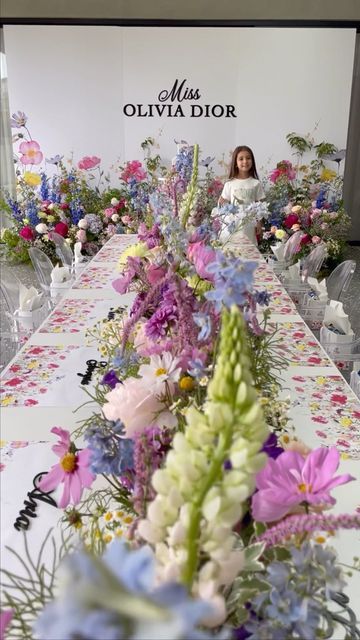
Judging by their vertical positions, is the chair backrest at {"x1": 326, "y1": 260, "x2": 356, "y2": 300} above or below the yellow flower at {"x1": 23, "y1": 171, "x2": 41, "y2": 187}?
below

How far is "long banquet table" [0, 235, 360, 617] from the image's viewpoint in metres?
1.42

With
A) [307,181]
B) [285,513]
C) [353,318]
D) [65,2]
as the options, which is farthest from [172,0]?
[285,513]

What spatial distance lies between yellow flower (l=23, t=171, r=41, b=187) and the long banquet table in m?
4.47

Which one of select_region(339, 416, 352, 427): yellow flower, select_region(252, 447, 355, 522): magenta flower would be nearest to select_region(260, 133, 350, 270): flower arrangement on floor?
select_region(339, 416, 352, 427): yellow flower

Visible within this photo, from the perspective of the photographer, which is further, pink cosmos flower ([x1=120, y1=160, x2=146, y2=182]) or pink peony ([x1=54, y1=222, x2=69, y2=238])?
pink cosmos flower ([x1=120, y1=160, x2=146, y2=182])

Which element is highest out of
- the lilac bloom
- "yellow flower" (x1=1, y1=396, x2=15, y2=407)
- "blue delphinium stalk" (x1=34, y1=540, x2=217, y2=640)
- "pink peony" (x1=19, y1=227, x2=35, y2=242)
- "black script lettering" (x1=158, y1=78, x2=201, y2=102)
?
"black script lettering" (x1=158, y1=78, x2=201, y2=102)

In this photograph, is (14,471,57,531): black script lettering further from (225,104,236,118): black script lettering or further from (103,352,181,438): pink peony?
(225,104,236,118): black script lettering

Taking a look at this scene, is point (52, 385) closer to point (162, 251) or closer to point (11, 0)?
point (162, 251)

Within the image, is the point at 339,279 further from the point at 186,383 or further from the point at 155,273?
the point at 186,383

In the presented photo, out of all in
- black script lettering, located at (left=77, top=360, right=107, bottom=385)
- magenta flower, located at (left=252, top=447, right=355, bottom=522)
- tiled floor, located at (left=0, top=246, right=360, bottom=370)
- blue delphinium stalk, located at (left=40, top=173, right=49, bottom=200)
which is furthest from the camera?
blue delphinium stalk, located at (left=40, top=173, right=49, bottom=200)

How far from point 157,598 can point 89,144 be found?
7277 millimetres

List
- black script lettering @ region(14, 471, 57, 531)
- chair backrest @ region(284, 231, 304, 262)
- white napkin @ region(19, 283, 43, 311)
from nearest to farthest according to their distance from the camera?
black script lettering @ region(14, 471, 57, 531)
white napkin @ region(19, 283, 43, 311)
chair backrest @ region(284, 231, 304, 262)

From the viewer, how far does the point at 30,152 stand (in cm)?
719

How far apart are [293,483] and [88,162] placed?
6.82 meters
